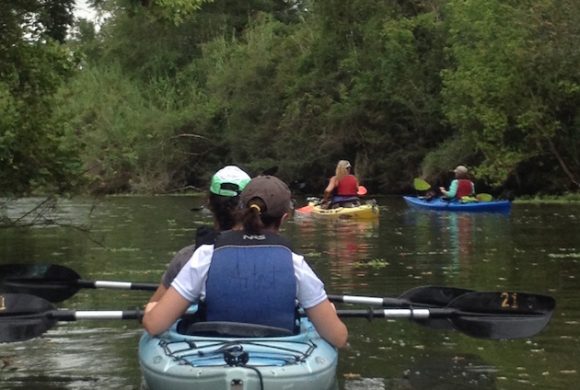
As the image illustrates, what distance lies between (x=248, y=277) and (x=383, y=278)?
26.3ft

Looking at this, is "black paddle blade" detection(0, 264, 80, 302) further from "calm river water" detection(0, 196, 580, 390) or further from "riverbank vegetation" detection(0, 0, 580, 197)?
"riverbank vegetation" detection(0, 0, 580, 197)

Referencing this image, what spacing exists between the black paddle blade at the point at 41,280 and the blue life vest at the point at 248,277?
3.52 m

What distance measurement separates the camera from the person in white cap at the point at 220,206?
6422 mm

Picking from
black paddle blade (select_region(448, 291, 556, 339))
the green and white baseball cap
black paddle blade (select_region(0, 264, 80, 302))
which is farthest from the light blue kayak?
black paddle blade (select_region(0, 264, 80, 302))

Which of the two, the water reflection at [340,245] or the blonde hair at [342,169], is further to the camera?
the blonde hair at [342,169]

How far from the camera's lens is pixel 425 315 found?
721cm

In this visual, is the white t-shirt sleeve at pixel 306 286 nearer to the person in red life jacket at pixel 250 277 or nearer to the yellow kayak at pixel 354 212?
the person in red life jacket at pixel 250 277

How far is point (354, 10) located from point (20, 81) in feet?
109

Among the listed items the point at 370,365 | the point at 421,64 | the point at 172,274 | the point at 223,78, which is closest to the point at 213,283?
the point at 172,274

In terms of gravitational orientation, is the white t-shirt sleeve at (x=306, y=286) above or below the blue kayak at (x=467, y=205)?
above

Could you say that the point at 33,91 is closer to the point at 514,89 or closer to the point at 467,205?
the point at 467,205

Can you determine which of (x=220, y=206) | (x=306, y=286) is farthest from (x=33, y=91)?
(x=306, y=286)

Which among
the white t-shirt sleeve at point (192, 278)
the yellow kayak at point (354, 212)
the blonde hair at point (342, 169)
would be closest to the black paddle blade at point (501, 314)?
the white t-shirt sleeve at point (192, 278)

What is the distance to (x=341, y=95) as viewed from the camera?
46.1 metres
